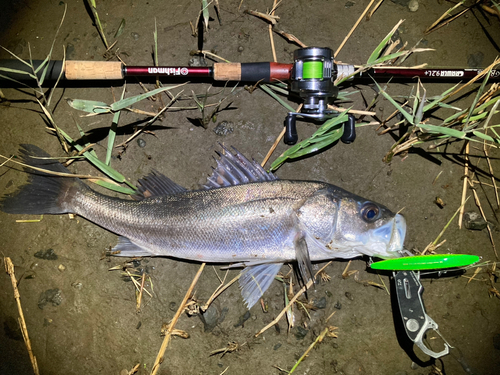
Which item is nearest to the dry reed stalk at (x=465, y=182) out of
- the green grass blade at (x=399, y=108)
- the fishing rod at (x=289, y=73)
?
the fishing rod at (x=289, y=73)

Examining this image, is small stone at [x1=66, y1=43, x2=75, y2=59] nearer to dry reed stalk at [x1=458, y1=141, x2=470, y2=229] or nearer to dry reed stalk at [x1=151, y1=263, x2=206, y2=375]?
dry reed stalk at [x1=151, y1=263, x2=206, y2=375]

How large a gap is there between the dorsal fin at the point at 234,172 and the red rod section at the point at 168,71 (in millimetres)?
638

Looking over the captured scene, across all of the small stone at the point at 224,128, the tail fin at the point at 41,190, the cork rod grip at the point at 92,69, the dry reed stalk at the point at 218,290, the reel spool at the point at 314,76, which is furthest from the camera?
the small stone at the point at 224,128

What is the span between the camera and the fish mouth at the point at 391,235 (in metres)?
2.49

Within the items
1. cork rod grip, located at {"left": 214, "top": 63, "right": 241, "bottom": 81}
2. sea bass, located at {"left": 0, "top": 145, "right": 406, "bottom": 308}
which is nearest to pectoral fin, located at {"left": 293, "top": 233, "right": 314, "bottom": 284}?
sea bass, located at {"left": 0, "top": 145, "right": 406, "bottom": 308}

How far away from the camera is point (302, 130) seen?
2930 mm

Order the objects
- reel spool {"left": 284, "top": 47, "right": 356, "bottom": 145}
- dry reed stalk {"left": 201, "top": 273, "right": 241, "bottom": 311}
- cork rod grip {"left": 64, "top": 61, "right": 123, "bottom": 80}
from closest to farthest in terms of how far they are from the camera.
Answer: reel spool {"left": 284, "top": 47, "right": 356, "bottom": 145}
cork rod grip {"left": 64, "top": 61, "right": 123, "bottom": 80}
dry reed stalk {"left": 201, "top": 273, "right": 241, "bottom": 311}

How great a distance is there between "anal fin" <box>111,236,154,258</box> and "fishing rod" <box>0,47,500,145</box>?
54.3 inches

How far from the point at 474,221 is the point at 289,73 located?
2.17m

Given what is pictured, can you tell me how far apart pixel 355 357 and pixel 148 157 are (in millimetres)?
2633

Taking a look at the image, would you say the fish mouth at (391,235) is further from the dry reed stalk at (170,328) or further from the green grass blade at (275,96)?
the dry reed stalk at (170,328)

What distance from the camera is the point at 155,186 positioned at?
8.95ft

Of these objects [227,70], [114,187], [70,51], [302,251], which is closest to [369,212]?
[302,251]

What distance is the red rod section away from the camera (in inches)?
103
